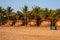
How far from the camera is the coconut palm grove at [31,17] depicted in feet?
156

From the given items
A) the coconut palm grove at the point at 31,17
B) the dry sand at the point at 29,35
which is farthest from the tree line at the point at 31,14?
the dry sand at the point at 29,35

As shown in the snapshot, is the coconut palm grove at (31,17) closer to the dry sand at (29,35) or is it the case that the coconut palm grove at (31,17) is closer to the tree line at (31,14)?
the tree line at (31,14)

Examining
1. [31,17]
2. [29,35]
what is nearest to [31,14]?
[31,17]

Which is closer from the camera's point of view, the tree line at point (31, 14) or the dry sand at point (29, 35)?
the dry sand at point (29, 35)

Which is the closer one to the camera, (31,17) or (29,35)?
(29,35)

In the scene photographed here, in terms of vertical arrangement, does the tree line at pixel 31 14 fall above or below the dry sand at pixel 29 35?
above

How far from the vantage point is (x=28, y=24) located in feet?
160

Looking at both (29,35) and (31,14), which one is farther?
(31,14)

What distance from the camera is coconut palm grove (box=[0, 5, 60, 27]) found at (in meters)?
47.6

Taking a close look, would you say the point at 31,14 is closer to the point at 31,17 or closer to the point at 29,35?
the point at 31,17

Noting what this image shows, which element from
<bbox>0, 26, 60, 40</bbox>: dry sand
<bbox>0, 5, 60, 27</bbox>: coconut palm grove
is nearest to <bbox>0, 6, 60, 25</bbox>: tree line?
<bbox>0, 5, 60, 27</bbox>: coconut palm grove

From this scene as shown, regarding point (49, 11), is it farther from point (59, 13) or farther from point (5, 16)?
point (5, 16)

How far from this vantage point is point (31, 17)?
173 ft

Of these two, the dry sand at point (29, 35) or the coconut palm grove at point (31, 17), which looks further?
the coconut palm grove at point (31, 17)
